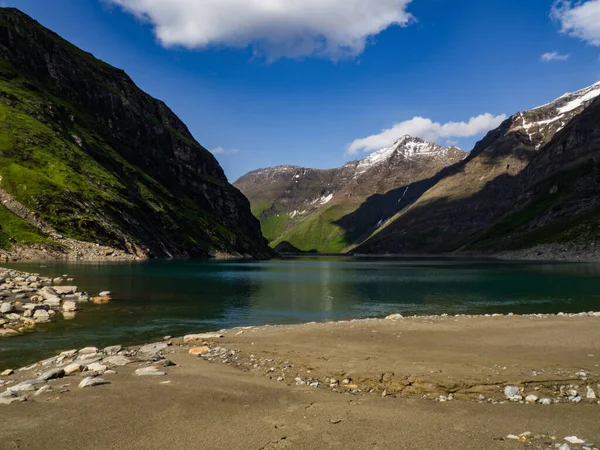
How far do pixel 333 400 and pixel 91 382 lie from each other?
9.73 metres

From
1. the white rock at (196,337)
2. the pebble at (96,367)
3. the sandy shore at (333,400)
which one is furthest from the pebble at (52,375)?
the white rock at (196,337)

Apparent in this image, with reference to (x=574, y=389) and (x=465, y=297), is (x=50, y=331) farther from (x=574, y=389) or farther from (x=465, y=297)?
(x=465, y=297)

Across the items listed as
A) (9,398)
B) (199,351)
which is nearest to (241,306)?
(199,351)

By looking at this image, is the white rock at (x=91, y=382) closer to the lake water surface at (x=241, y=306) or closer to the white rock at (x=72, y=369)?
the white rock at (x=72, y=369)

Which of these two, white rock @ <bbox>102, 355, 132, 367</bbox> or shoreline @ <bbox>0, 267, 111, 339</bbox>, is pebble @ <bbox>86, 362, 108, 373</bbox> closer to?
white rock @ <bbox>102, 355, 132, 367</bbox>

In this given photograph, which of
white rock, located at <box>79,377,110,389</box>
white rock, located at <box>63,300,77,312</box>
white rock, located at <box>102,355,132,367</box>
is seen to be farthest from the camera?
white rock, located at <box>63,300,77,312</box>

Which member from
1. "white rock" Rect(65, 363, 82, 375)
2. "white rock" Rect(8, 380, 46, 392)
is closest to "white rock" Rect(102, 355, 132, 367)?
"white rock" Rect(65, 363, 82, 375)

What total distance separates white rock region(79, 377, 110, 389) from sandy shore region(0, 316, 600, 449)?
0.31 m

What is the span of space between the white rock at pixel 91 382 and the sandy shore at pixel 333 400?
0.31m

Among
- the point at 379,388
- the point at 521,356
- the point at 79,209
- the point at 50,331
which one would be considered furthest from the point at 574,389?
the point at 79,209

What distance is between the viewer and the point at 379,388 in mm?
18438

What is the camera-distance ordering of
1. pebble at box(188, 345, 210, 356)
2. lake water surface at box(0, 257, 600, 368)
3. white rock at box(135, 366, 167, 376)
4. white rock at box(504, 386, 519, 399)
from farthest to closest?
lake water surface at box(0, 257, 600, 368) → pebble at box(188, 345, 210, 356) → white rock at box(135, 366, 167, 376) → white rock at box(504, 386, 519, 399)

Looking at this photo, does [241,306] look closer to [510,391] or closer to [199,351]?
[199,351]

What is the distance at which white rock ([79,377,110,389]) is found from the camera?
17.0m
